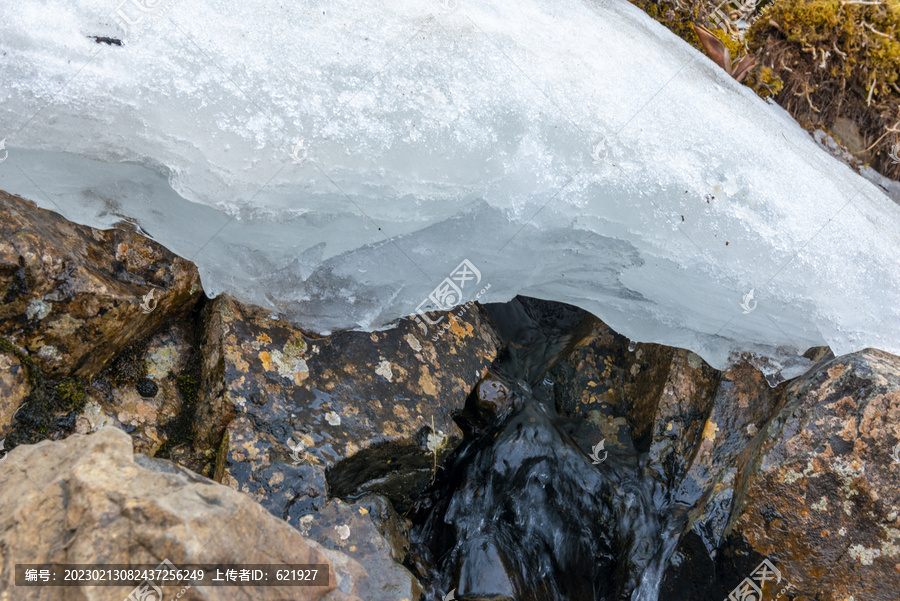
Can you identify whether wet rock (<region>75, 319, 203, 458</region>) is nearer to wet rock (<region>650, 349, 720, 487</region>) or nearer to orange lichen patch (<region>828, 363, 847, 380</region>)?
wet rock (<region>650, 349, 720, 487</region>)

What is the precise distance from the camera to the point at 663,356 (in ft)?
12.9

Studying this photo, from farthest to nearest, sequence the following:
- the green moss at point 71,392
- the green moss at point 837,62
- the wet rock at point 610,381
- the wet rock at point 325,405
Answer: the green moss at point 837,62 < the wet rock at point 610,381 < the wet rock at point 325,405 < the green moss at point 71,392

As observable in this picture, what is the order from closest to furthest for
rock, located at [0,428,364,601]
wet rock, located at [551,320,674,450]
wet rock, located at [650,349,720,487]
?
rock, located at [0,428,364,601], wet rock, located at [650,349,720,487], wet rock, located at [551,320,674,450]

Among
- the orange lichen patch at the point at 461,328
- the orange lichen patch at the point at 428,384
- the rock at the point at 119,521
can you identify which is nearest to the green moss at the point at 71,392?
the rock at the point at 119,521

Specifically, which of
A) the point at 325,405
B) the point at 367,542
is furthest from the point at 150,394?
the point at 367,542

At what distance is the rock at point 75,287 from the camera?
251cm

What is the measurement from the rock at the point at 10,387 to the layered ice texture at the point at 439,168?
0.73 metres

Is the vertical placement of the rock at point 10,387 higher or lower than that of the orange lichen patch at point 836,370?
lower

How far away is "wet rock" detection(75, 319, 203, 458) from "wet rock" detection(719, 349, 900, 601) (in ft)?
9.82

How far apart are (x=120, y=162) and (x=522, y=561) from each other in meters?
3.02

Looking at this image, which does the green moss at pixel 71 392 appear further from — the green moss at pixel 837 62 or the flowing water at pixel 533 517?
the green moss at pixel 837 62

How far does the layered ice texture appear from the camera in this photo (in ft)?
8.82

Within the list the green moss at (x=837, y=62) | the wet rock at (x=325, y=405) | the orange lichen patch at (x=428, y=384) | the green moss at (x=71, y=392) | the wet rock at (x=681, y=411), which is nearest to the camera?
the green moss at (x=71, y=392)

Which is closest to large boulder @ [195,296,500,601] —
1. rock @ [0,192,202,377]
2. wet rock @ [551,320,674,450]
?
rock @ [0,192,202,377]
